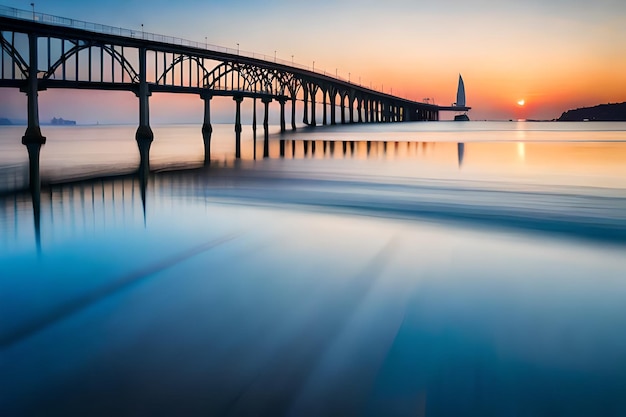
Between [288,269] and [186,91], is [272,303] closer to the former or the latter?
[288,269]

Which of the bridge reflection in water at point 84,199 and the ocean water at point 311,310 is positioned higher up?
the bridge reflection in water at point 84,199

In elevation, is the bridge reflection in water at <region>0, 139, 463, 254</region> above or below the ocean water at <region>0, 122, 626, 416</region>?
above

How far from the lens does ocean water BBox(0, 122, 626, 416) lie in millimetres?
5539

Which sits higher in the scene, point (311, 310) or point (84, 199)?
point (84, 199)

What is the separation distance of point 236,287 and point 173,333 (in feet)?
7.95

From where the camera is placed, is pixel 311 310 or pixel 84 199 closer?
pixel 311 310

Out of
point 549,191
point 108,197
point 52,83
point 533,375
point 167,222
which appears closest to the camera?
point 533,375

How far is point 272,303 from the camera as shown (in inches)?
340

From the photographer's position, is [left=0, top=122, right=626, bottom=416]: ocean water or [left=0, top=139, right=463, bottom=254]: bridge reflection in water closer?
[left=0, top=122, right=626, bottom=416]: ocean water

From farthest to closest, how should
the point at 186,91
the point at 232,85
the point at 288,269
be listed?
the point at 232,85, the point at 186,91, the point at 288,269

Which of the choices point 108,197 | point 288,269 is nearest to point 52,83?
point 108,197

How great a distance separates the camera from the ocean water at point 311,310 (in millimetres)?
5539

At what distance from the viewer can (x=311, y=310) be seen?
834 cm

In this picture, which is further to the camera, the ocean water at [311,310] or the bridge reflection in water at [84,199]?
the bridge reflection in water at [84,199]
